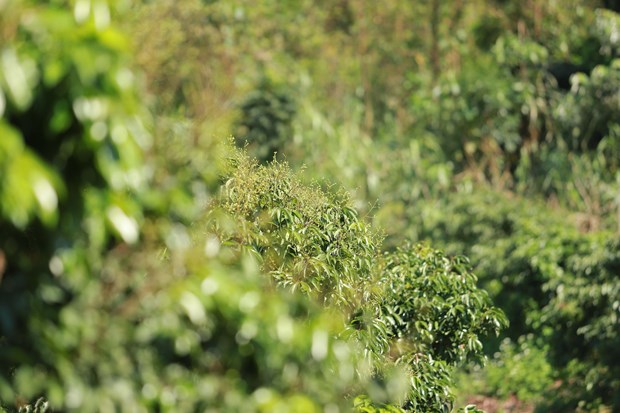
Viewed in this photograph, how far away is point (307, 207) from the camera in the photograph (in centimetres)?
490

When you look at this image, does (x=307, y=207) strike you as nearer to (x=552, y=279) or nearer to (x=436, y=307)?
(x=436, y=307)

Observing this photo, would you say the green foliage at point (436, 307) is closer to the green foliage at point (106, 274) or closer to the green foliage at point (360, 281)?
the green foliage at point (360, 281)

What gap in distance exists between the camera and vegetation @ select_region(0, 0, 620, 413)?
233 cm

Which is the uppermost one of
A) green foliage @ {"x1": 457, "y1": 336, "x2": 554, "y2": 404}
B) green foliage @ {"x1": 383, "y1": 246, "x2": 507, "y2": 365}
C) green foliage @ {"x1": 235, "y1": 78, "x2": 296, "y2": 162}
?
green foliage @ {"x1": 383, "y1": 246, "x2": 507, "y2": 365}

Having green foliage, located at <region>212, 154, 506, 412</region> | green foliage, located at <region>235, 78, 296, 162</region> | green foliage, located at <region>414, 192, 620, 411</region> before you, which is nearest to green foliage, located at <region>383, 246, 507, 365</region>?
A: green foliage, located at <region>212, 154, 506, 412</region>

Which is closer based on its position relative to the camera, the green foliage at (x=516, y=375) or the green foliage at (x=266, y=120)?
the green foliage at (x=516, y=375)

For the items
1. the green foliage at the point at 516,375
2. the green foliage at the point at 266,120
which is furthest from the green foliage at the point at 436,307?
the green foliage at the point at 266,120

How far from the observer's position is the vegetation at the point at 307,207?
2.33 m

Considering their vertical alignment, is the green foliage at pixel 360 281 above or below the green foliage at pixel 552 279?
above

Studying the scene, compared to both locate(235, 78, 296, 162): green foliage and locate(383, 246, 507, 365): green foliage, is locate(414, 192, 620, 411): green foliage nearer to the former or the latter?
locate(383, 246, 507, 365): green foliage

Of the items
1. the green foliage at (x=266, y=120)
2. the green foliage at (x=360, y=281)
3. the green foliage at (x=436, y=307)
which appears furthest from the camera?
the green foliage at (x=266, y=120)

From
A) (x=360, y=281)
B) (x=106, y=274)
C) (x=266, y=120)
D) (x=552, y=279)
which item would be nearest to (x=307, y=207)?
(x=360, y=281)

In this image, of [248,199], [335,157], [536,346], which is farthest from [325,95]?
[248,199]

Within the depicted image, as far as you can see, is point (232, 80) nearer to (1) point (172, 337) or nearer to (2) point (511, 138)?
(2) point (511, 138)
